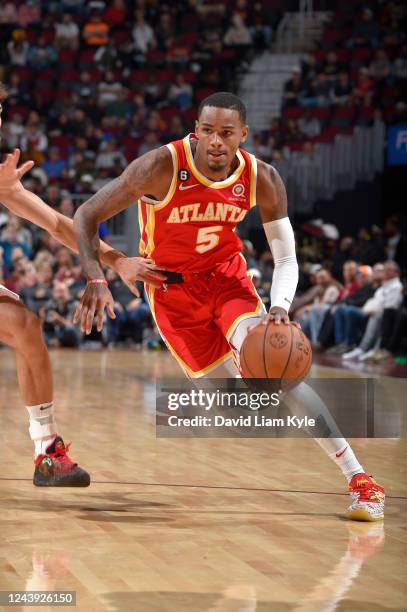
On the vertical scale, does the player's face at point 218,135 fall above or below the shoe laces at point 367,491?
above

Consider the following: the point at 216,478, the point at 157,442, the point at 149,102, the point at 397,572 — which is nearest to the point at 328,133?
the point at 149,102

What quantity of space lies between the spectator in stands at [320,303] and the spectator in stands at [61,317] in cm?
320

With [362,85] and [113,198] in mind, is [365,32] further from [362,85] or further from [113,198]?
[113,198]

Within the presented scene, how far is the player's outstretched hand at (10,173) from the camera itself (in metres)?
4.59

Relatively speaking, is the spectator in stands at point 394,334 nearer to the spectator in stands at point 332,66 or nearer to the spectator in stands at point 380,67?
the spectator in stands at point 380,67

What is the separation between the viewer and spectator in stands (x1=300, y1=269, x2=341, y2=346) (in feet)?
45.9

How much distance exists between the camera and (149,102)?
1822 cm

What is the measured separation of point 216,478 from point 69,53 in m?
14.6

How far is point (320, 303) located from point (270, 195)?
956cm

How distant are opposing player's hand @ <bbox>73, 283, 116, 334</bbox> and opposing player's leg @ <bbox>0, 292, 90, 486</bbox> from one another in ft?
1.64

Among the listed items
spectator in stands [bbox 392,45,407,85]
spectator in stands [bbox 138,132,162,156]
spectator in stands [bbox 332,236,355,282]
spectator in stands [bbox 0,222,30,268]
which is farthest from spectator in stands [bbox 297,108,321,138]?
spectator in stands [bbox 0,222,30,268]

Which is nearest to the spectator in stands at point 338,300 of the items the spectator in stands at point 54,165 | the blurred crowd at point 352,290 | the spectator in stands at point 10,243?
the blurred crowd at point 352,290

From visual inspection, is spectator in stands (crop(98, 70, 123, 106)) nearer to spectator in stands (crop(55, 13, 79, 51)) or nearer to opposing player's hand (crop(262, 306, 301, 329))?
spectator in stands (crop(55, 13, 79, 51))

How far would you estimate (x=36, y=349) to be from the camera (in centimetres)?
467
